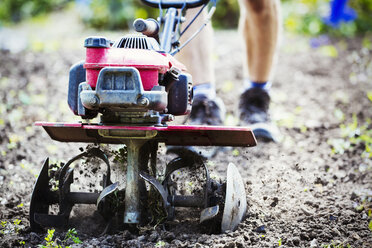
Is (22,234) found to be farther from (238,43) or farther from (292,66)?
→ (238,43)

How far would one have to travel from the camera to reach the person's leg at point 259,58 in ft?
10.3

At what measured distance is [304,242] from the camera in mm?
1963

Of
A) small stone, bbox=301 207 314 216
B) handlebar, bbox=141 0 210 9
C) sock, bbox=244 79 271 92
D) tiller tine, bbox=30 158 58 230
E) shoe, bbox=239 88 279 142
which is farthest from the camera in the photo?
sock, bbox=244 79 271 92

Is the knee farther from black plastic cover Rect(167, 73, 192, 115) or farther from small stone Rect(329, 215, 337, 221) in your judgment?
small stone Rect(329, 215, 337, 221)

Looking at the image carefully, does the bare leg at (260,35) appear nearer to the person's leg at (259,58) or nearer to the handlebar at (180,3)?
the person's leg at (259,58)

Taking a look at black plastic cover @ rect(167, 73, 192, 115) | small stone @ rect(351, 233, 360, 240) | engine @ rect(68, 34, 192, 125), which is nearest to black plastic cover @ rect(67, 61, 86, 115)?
engine @ rect(68, 34, 192, 125)

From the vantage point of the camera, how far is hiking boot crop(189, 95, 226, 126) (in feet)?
9.96

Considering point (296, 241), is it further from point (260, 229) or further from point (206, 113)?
point (206, 113)

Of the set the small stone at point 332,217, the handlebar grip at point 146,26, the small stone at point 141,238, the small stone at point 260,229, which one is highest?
the handlebar grip at point 146,26

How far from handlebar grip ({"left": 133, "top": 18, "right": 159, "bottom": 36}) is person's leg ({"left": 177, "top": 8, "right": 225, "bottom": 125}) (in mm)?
880

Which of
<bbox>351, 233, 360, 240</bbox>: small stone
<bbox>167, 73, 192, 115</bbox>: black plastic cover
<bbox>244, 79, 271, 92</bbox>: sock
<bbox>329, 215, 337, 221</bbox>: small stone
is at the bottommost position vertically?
<bbox>351, 233, 360, 240</bbox>: small stone

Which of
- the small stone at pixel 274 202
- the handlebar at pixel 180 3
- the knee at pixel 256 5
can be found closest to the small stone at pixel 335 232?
the small stone at pixel 274 202

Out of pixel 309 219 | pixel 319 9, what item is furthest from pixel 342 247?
pixel 319 9

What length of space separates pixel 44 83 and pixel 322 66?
3335 millimetres
